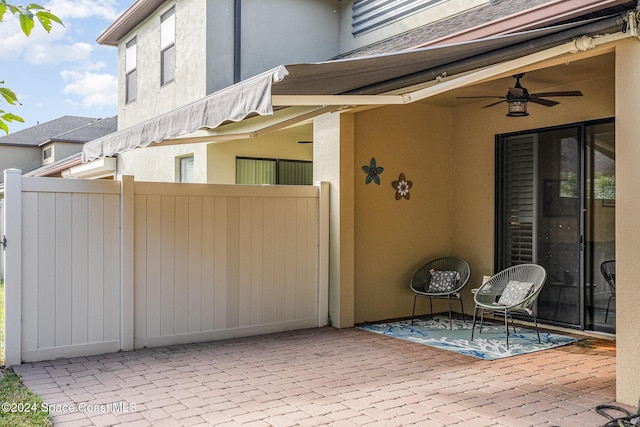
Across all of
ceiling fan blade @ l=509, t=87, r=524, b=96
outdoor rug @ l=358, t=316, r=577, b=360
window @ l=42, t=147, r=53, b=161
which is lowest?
outdoor rug @ l=358, t=316, r=577, b=360

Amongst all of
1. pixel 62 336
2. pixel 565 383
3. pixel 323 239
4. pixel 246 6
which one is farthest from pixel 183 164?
pixel 565 383

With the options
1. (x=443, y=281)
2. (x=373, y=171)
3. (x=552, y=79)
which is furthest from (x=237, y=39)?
(x=443, y=281)

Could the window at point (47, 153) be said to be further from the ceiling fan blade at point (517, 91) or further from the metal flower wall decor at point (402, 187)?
the ceiling fan blade at point (517, 91)

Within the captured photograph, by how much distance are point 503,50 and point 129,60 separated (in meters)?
10.6

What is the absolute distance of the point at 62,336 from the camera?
21.3ft

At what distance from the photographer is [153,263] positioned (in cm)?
705

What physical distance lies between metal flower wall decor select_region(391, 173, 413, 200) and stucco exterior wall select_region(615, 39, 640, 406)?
4.08 metres

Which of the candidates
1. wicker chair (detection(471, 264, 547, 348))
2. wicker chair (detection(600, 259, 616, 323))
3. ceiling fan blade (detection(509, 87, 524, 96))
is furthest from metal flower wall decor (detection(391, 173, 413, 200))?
wicker chair (detection(600, 259, 616, 323))

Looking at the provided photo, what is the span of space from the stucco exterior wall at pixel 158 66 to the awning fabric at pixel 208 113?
3696 millimetres

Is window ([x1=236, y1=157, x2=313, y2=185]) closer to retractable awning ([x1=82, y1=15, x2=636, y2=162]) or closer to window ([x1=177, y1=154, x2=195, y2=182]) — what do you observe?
window ([x1=177, y1=154, x2=195, y2=182])

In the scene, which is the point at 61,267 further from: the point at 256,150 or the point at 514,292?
the point at 514,292

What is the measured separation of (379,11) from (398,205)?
3.52 meters

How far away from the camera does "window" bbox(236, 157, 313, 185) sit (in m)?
10.8

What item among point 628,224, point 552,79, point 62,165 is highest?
point 552,79
